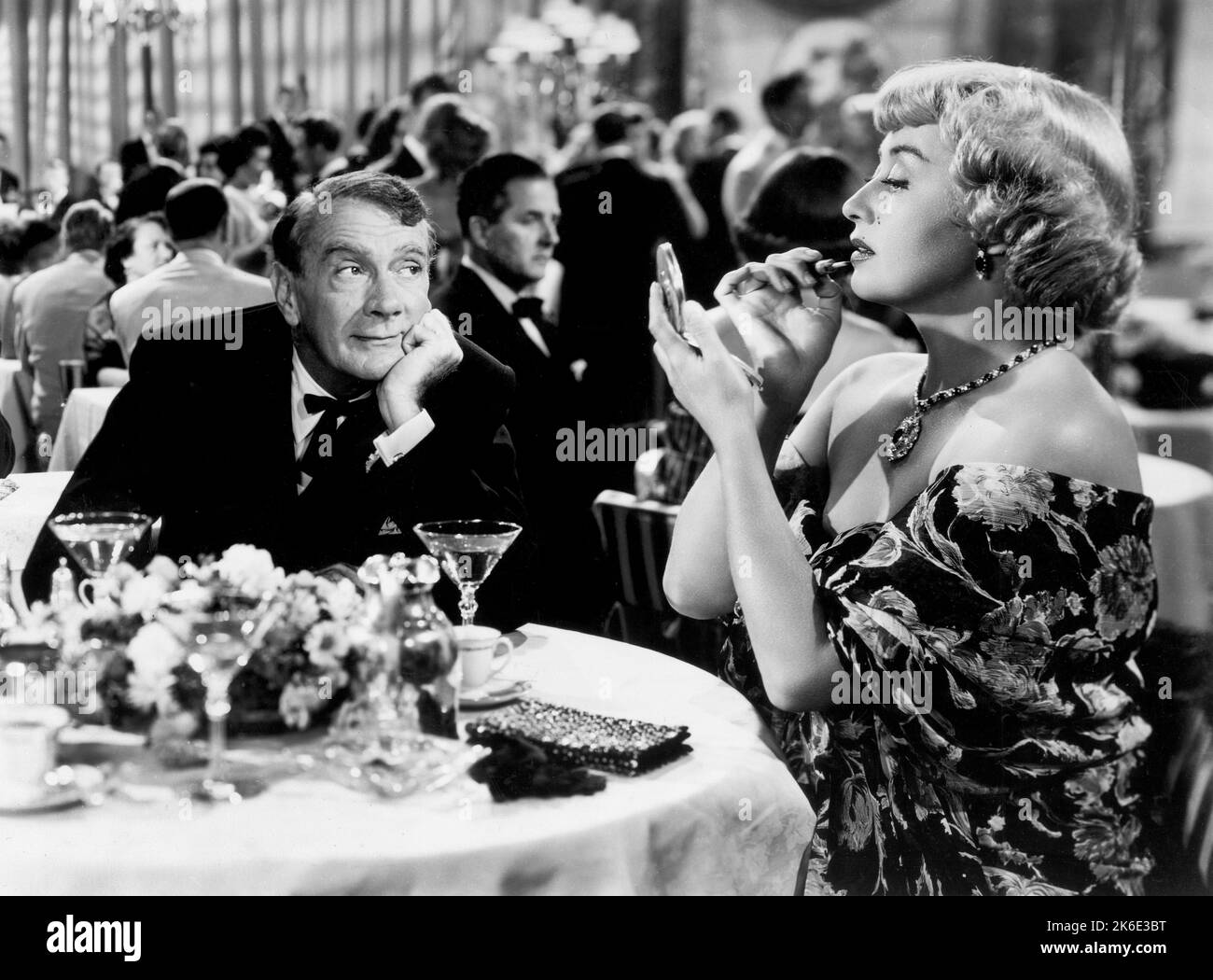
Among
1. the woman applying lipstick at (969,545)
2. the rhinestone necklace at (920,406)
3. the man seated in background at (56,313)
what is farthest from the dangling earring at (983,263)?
the man seated in background at (56,313)

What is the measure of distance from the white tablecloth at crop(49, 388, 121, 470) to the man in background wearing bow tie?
63 cm

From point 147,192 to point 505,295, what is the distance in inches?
27.5

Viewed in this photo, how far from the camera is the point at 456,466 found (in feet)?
7.55

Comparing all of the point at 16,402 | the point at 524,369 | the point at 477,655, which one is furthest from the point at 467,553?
the point at 16,402

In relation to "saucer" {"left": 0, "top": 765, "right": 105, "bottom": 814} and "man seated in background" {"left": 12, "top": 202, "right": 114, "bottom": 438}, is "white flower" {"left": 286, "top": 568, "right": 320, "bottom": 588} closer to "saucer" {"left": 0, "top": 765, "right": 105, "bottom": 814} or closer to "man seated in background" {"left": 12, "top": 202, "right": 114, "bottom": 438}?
"saucer" {"left": 0, "top": 765, "right": 105, "bottom": 814}

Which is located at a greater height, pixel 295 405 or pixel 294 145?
pixel 294 145

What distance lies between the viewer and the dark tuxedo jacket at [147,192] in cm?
244

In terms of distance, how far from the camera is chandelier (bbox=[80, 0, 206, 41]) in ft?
7.71

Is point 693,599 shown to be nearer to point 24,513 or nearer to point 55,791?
point 55,791

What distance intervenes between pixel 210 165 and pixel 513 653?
1132 mm

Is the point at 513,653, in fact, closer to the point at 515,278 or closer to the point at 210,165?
the point at 515,278

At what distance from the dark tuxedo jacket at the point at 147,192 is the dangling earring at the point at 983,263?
58.0 inches

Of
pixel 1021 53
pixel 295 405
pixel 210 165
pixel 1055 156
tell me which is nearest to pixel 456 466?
pixel 295 405
